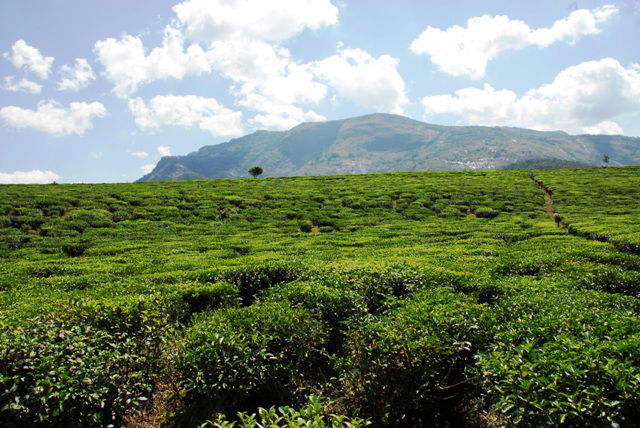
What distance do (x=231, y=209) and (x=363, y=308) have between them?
96.7ft

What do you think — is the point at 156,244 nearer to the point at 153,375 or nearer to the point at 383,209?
the point at 153,375

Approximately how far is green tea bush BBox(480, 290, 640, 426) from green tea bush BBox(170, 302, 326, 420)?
13.8 ft

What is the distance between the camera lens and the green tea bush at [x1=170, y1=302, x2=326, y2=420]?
23.3ft

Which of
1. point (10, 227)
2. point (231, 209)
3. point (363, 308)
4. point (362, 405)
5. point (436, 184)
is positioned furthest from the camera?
point (436, 184)

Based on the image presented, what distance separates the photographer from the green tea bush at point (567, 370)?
5090mm

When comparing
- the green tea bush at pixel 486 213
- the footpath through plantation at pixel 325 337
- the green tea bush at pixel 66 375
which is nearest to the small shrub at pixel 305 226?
the footpath through plantation at pixel 325 337

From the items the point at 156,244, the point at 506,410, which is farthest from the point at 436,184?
the point at 506,410

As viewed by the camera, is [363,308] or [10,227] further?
[10,227]

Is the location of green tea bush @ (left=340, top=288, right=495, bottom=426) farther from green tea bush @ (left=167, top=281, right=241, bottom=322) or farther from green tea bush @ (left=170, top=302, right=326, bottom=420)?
green tea bush @ (left=167, top=281, right=241, bottom=322)

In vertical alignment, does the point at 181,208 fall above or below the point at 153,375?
above

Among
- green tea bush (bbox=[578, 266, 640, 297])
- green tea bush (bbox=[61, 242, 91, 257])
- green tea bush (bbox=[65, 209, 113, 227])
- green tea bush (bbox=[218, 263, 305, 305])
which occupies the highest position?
green tea bush (bbox=[65, 209, 113, 227])

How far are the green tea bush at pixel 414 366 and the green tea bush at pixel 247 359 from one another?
1.20m

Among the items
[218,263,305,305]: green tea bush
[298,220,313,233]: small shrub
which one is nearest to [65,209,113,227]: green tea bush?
[298,220,313,233]: small shrub

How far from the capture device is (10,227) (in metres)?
27.4
